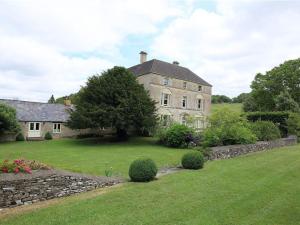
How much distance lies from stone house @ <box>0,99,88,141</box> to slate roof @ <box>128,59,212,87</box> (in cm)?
1114

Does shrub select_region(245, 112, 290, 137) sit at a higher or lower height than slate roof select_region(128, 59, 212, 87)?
lower

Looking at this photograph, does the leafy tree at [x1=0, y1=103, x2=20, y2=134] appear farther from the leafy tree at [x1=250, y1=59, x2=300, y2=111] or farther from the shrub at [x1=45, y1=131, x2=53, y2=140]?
the leafy tree at [x1=250, y1=59, x2=300, y2=111]

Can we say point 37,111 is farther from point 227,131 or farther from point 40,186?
point 40,186

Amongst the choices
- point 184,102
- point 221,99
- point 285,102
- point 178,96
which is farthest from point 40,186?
point 221,99

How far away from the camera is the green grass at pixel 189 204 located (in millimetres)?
7227

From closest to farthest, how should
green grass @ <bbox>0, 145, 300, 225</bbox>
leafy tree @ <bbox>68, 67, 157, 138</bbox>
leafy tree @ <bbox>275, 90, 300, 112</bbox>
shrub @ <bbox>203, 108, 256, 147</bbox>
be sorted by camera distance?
green grass @ <bbox>0, 145, 300, 225</bbox> < shrub @ <bbox>203, 108, 256, 147</bbox> < leafy tree @ <bbox>68, 67, 157, 138</bbox> < leafy tree @ <bbox>275, 90, 300, 112</bbox>

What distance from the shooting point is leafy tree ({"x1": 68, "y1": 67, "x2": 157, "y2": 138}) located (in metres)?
27.0

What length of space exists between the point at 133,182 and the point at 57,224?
4.97m

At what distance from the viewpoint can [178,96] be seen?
40125 mm

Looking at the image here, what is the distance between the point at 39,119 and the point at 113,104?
11.4 m

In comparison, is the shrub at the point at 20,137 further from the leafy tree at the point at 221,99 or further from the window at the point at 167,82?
the leafy tree at the point at 221,99

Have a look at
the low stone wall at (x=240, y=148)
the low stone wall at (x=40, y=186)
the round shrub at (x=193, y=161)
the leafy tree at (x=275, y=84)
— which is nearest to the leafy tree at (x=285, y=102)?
the leafy tree at (x=275, y=84)

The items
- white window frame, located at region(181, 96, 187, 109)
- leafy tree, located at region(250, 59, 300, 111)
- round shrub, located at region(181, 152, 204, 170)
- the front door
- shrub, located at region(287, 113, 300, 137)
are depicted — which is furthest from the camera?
leafy tree, located at region(250, 59, 300, 111)

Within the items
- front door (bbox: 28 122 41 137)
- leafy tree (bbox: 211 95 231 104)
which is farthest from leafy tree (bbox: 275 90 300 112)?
leafy tree (bbox: 211 95 231 104)
